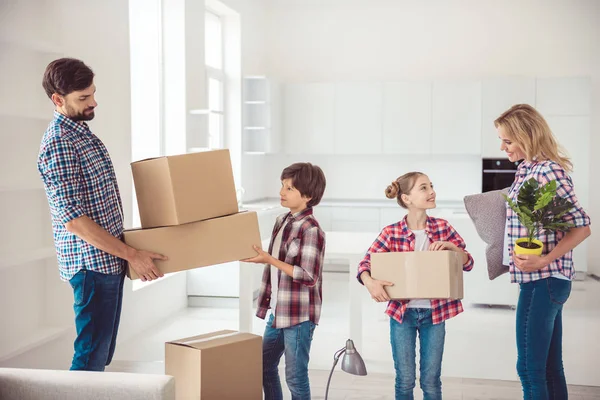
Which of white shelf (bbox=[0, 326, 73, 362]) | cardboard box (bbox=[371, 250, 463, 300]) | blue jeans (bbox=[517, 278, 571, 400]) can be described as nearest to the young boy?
cardboard box (bbox=[371, 250, 463, 300])

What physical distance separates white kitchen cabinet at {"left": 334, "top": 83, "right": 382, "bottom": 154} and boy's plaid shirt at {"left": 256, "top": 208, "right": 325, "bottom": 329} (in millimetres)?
5211

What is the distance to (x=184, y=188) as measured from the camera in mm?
2404

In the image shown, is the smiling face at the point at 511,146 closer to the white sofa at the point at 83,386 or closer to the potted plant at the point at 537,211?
the potted plant at the point at 537,211

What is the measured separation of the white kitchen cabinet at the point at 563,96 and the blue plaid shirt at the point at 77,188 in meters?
5.66

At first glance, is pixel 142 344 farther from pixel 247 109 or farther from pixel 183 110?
pixel 247 109

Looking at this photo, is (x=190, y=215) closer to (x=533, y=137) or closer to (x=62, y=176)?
(x=62, y=176)

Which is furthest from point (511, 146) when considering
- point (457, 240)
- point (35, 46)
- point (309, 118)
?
point (309, 118)

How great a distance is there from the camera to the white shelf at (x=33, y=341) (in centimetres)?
326

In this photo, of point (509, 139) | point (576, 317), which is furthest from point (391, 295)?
point (576, 317)

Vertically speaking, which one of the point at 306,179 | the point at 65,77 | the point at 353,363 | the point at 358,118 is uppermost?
the point at 358,118

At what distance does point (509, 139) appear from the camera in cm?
253

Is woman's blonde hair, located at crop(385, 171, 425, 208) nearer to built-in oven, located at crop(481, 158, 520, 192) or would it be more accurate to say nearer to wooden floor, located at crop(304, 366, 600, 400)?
wooden floor, located at crop(304, 366, 600, 400)

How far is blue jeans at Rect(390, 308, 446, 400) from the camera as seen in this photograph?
247 centimetres

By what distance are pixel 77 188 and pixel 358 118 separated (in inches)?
220
